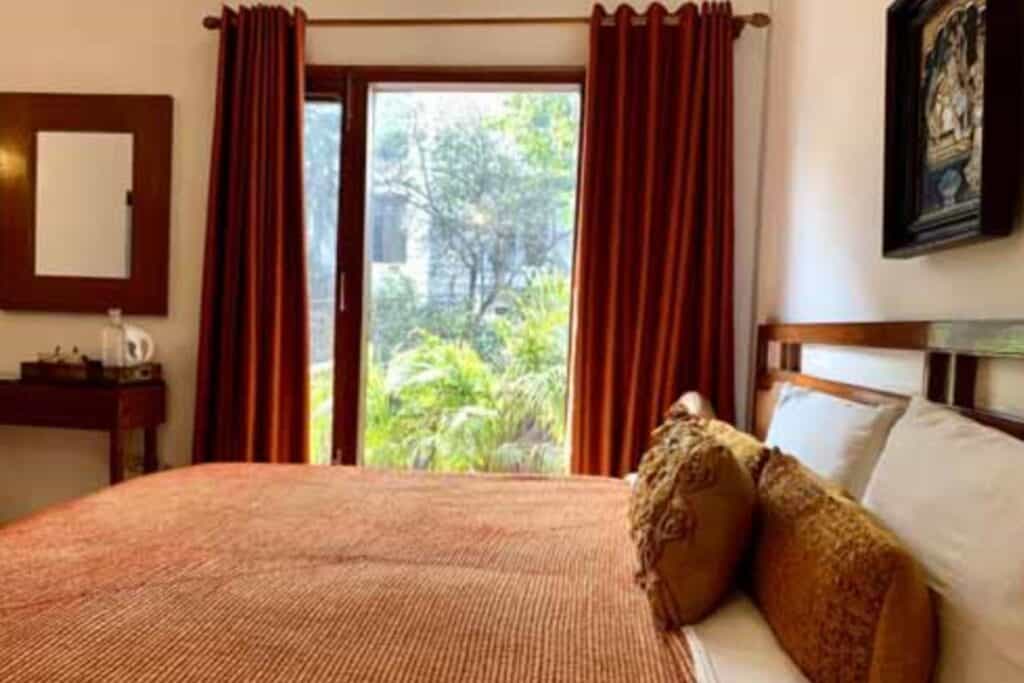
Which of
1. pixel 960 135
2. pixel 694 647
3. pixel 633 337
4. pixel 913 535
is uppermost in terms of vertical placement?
pixel 960 135

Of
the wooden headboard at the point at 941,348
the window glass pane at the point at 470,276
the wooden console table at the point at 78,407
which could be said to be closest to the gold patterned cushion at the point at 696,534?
the wooden headboard at the point at 941,348

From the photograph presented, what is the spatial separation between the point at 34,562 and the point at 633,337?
7.01 ft

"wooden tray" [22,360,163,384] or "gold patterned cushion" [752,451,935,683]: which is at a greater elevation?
"wooden tray" [22,360,163,384]

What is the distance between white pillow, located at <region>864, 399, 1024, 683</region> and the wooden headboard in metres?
0.14

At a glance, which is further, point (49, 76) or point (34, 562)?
point (49, 76)

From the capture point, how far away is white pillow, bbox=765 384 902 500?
1.43 meters

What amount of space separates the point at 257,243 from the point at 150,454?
3.34 ft

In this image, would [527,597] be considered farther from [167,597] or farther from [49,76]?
[49,76]

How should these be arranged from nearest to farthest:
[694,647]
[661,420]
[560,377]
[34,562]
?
1. [694,647]
2. [34,562]
3. [661,420]
4. [560,377]

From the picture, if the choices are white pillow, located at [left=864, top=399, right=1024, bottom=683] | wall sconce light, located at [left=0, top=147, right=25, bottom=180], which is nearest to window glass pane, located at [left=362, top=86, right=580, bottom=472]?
wall sconce light, located at [left=0, top=147, right=25, bottom=180]

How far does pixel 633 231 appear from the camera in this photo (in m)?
3.12

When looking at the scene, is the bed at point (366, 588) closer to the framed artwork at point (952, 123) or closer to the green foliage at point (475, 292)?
the framed artwork at point (952, 123)

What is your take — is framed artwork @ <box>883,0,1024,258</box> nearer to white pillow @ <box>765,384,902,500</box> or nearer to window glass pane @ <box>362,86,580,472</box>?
white pillow @ <box>765,384,902,500</box>

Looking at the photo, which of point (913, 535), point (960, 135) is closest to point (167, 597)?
point (913, 535)
